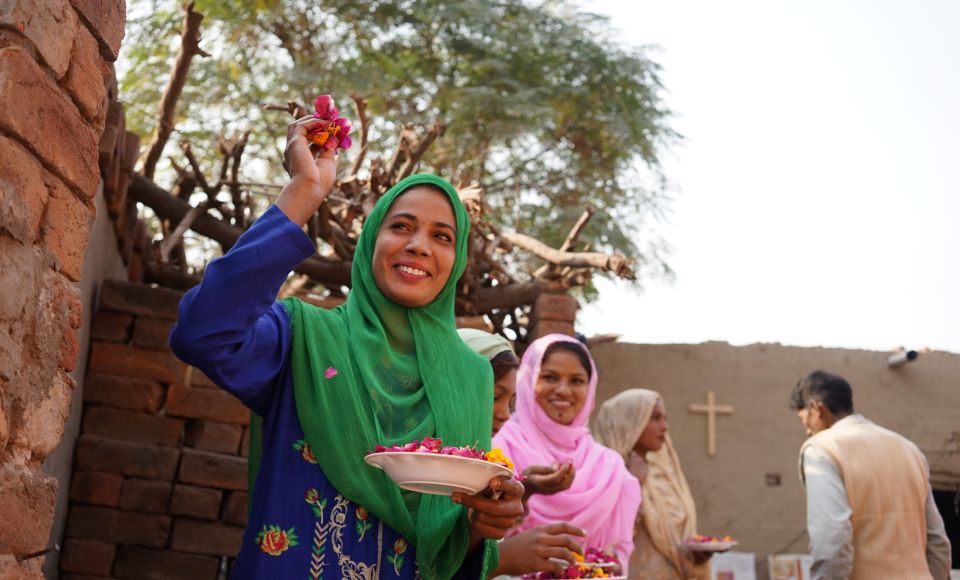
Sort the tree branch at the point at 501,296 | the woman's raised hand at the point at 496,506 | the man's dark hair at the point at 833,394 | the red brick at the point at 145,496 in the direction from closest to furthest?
the woman's raised hand at the point at 496,506 < the red brick at the point at 145,496 < the man's dark hair at the point at 833,394 < the tree branch at the point at 501,296

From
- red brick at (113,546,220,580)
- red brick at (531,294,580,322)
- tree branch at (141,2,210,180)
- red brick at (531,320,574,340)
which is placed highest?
tree branch at (141,2,210,180)

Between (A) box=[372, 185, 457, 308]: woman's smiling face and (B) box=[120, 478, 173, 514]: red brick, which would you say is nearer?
(A) box=[372, 185, 457, 308]: woman's smiling face

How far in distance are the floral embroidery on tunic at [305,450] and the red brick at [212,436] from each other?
10.5 feet

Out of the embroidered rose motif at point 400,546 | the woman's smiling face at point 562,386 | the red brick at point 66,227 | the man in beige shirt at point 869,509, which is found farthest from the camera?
the man in beige shirt at point 869,509

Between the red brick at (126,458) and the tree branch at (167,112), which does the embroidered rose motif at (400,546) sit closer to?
the red brick at (126,458)

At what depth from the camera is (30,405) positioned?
5.36 ft

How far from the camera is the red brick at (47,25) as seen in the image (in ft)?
5.16

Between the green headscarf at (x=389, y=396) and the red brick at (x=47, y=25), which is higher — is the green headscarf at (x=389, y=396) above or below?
below

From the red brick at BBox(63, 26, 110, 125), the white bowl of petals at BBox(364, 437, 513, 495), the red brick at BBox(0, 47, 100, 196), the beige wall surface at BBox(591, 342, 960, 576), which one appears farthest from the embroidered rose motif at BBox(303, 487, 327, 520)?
the beige wall surface at BBox(591, 342, 960, 576)

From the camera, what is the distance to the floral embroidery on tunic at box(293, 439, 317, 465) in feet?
6.93

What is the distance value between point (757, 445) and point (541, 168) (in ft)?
21.3

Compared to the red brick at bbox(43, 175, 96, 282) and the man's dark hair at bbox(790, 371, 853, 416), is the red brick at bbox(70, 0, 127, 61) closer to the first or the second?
the red brick at bbox(43, 175, 96, 282)

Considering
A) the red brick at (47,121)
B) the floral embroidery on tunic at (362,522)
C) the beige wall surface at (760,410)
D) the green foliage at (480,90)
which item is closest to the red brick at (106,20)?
the red brick at (47,121)

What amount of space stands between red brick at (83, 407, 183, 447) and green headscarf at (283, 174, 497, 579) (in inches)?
118
